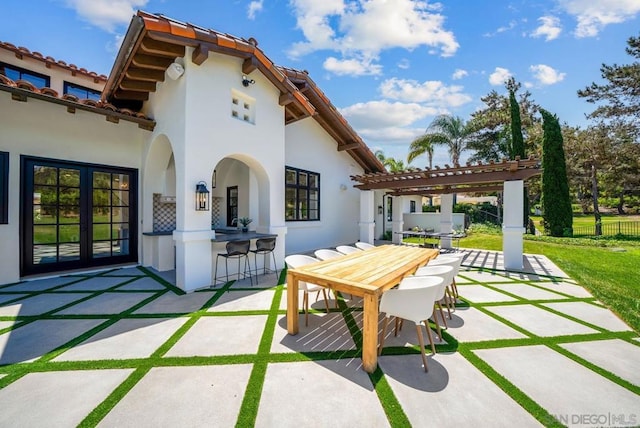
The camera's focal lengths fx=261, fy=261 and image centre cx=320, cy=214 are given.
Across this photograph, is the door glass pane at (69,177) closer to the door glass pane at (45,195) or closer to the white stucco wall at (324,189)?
the door glass pane at (45,195)

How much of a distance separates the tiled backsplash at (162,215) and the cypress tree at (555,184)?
1816 centimetres

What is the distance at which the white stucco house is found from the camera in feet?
16.6

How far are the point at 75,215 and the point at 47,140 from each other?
1755 mm

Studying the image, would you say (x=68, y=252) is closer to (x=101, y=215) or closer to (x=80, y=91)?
(x=101, y=215)

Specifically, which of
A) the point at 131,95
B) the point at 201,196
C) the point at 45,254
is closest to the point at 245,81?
the point at 201,196

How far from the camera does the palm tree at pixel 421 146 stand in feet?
62.7

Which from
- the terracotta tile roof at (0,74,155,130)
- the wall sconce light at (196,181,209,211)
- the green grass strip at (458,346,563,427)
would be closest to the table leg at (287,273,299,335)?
the green grass strip at (458,346,563,427)

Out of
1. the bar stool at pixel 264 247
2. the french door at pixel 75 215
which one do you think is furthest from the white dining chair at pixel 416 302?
the french door at pixel 75 215

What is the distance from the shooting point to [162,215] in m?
7.40

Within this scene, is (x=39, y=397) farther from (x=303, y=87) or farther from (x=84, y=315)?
(x=303, y=87)

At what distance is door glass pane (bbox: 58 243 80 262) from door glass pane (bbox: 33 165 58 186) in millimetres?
1488

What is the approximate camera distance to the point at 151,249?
23.1ft

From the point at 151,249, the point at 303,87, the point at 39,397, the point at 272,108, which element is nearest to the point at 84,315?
the point at 39,397

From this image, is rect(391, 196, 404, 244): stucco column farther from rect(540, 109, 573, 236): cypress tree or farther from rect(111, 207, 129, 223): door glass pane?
rect(111, 207, 129, 223): door glass pane
